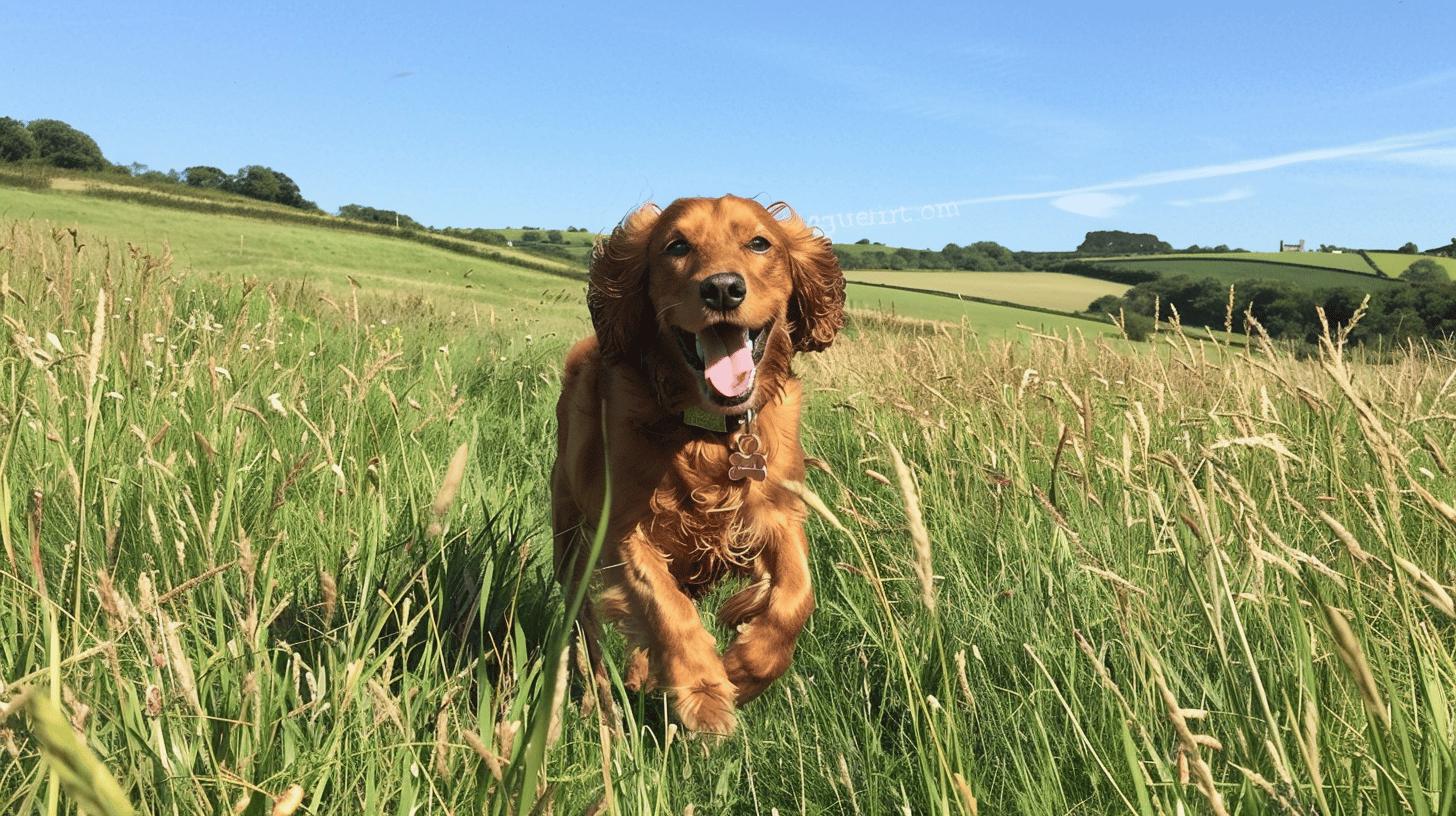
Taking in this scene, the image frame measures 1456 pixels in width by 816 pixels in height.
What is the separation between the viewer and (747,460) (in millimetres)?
2725

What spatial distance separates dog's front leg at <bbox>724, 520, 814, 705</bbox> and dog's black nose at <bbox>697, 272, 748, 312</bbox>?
737 mm

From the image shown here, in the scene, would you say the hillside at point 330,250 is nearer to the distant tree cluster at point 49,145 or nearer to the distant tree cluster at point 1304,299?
the distant tree cluster at point 1304,299

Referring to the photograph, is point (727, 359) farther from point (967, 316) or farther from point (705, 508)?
point (967, 316)

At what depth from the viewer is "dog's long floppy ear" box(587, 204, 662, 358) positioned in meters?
3.05

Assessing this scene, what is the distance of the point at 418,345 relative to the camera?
717cm

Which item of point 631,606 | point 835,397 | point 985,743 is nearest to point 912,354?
point 835,397

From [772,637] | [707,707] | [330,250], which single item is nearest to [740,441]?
[772,637]

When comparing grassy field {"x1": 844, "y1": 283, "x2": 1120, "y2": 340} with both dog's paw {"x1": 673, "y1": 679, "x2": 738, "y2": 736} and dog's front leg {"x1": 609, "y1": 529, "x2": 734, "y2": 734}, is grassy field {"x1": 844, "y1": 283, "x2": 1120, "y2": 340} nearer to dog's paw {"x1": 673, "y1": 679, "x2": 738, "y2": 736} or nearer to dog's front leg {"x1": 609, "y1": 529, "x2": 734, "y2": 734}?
dog's front leg {"x1": 609, "y1": 529, "x2": 734, "y2": 734}

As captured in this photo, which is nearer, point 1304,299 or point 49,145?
point 1304,299

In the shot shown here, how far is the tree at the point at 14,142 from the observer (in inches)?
1532

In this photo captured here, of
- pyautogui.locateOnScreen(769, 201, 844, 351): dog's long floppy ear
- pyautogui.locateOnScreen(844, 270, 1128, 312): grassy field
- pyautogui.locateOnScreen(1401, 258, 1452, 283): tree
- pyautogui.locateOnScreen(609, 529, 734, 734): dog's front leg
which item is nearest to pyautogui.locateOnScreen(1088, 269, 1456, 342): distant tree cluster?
pyautogui.locateOnScreen(1401, 258, 1452, 283): tree

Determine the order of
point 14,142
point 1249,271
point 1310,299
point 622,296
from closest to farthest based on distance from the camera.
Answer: point 622,296
point 1310,299
point 1249,271
point 14,142

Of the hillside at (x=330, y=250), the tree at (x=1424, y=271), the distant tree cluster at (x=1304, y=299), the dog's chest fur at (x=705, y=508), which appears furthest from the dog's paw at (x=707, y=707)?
the tree at (x=1424, y=271)

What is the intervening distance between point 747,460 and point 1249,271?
3861 centimetres
